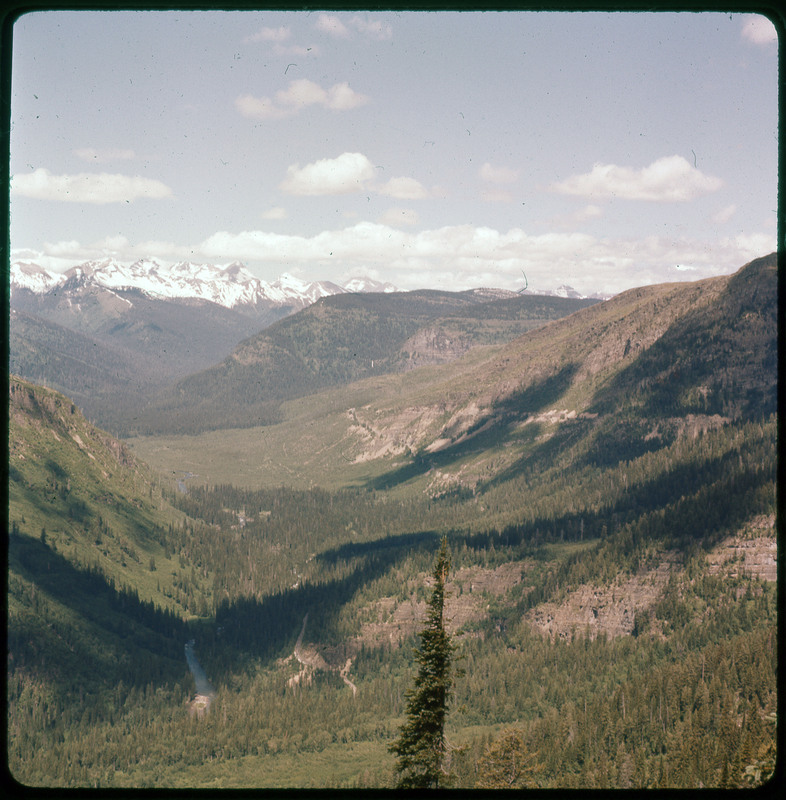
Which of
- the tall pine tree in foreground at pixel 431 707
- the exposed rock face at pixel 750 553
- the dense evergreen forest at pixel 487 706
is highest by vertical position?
the tall pine tree in foreground at pixel 431 707

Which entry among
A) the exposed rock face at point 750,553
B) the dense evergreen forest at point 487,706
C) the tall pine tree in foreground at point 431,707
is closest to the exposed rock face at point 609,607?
the dense evergreen forest at point 487,706

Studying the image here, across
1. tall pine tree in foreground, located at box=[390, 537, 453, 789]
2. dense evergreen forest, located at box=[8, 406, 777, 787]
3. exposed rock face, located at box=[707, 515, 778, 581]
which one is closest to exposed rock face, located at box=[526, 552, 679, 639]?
dense evergreen forest, located at box=[8, 406, 777, 787]

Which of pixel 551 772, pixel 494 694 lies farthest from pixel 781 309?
pixel 494 694

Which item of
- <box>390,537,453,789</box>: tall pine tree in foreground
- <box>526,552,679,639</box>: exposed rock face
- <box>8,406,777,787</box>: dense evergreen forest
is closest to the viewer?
<box>390,537,453,789</box>: tall pine tree in foreground

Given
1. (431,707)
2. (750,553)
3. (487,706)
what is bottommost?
(487,706)

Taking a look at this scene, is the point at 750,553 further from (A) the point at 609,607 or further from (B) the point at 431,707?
(B) the point at 431,707

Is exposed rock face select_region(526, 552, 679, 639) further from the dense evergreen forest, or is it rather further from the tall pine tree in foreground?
the tall pine tree in foreground

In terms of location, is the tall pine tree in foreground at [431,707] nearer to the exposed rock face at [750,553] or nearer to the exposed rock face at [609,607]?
the exposed rock face at [609,607]

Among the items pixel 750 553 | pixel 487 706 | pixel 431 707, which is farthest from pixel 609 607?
pixel 431 707
